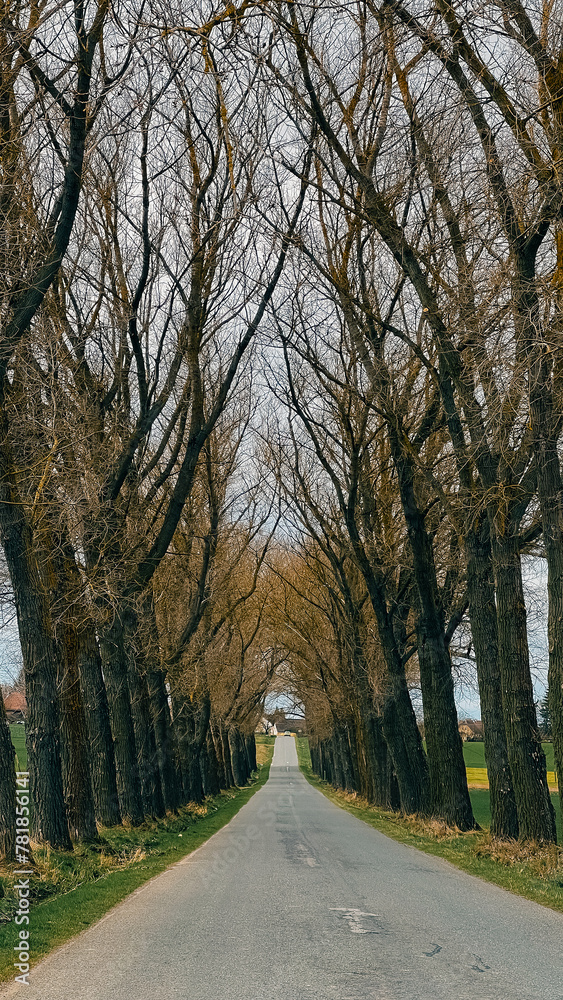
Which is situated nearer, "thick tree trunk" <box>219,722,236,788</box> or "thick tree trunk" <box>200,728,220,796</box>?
"thick tree trunk" <box>200,728,220,796</box>

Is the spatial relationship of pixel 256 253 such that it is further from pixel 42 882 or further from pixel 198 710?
pixel 198 710

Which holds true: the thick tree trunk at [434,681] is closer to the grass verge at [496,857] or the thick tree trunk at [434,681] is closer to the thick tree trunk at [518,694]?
the grass verge at [496,857]

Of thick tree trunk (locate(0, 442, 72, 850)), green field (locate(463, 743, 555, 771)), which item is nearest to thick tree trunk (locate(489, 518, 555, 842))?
thick tree trunk (locate(0, 442, 72, 850))

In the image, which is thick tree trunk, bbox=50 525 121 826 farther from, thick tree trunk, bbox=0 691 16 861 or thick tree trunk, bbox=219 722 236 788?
thick tree trunk, bbox=219 722 236 788

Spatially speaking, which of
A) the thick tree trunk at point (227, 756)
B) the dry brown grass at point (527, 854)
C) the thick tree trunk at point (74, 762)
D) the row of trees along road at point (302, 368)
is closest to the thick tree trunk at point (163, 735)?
the row of trees along road at point (302, 368)

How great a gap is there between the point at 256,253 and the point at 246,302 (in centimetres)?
97

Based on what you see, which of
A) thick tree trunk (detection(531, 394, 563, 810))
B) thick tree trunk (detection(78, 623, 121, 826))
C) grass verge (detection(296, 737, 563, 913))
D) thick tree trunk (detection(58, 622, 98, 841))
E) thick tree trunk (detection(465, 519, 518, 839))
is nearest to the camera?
grass verge (detection(296, 737, 563, 913))

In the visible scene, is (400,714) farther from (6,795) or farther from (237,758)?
(237,758)

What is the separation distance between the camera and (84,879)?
1149cm

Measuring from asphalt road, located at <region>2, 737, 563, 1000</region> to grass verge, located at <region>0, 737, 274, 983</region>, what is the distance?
27 cm

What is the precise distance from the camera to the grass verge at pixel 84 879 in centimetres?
762

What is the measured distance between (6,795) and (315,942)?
195 inches

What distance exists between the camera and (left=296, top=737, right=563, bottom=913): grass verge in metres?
9.97

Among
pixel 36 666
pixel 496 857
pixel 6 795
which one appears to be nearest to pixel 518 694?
pixel 496 857
